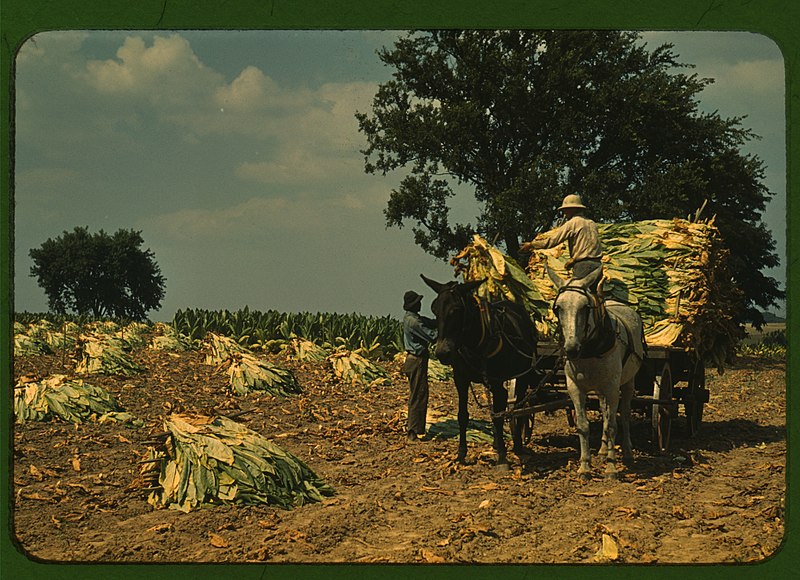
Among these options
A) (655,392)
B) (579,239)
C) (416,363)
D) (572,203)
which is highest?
Result: (572,203)

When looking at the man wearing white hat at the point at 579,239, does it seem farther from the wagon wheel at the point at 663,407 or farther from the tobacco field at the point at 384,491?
the tobacco field at the point at 384,491

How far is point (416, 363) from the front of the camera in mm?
11273

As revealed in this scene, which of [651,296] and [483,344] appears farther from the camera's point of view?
[651,296]

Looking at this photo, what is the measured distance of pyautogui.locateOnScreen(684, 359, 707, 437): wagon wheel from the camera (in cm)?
1140

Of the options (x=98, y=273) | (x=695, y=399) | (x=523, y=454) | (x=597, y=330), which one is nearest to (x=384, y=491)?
(x=523, y=454)

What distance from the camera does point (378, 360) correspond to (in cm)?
1789

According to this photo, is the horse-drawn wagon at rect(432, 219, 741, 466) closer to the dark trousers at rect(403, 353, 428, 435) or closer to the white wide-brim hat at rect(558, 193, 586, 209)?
the white wide-brim hat at rect(558, 193, 586, 209)

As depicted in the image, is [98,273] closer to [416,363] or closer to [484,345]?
[416,363]

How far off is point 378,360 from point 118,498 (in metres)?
9.66

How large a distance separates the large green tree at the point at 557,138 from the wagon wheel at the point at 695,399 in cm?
110

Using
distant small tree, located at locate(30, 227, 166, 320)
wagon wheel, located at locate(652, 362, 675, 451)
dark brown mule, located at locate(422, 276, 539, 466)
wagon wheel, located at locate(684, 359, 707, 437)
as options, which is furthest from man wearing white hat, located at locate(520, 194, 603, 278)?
distant small tree, located at locate(30, 227, 166, 320)

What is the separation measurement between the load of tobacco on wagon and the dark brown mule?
0.29 m

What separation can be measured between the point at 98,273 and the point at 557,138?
28.2 ft
